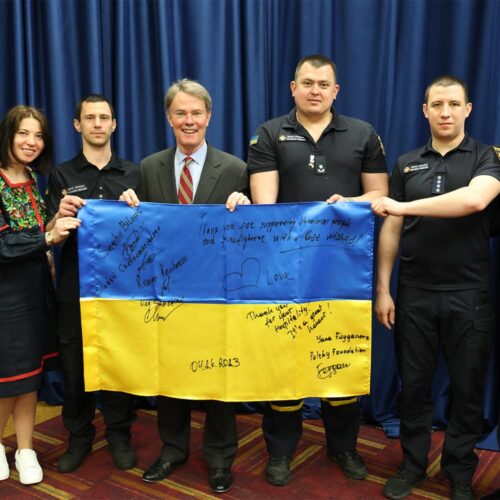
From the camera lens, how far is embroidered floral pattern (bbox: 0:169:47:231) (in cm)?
255

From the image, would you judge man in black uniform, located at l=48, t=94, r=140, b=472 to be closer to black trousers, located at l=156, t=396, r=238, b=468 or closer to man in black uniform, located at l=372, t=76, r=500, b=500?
black trousers, located at l=156, t=396, r=238, b=468

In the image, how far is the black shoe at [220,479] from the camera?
2607mm

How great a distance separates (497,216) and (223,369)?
136cm

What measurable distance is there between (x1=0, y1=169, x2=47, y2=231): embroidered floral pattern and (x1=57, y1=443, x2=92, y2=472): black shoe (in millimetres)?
1129

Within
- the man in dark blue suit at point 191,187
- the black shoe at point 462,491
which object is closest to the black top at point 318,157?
the man in dark blue suit at point 191,187

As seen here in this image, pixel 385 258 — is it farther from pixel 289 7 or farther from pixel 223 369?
pixel 289 7

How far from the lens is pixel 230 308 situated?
2.50 meters

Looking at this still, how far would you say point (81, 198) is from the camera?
269cm

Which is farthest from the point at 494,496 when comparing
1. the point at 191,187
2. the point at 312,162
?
the point at 191,187

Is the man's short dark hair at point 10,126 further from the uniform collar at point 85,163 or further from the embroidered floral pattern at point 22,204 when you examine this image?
the uniform collar at point 85,163

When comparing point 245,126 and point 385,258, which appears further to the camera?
point 245,126

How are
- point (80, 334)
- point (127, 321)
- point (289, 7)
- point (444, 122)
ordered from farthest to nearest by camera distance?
point (289, 7) → point (80, 334) → point (127, 321) → point (444, 122)

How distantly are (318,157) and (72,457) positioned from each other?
1875mm

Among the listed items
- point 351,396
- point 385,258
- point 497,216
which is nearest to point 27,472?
point 351,396
